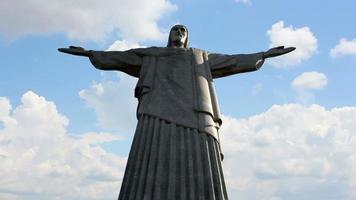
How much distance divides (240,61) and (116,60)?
326 cm

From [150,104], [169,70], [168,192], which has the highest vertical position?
[169,70]

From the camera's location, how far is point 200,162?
1362 cm

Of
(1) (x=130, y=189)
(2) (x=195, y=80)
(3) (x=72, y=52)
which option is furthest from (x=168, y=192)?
(3) (x=72, y=52)

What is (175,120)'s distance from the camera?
1414 centimetres

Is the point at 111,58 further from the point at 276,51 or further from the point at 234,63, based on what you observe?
the point at 276,51

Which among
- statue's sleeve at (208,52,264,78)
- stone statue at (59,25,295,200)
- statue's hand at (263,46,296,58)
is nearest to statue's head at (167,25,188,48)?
stone statue at (59,25,295,200)

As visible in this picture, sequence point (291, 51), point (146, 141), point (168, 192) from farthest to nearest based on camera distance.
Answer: point (291, 51) < point (146, 141) < point (168, 192)

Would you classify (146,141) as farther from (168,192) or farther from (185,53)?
(185,53)

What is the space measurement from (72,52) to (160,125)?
124 inches

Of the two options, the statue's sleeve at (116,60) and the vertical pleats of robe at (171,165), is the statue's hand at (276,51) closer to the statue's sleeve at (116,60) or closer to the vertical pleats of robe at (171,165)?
the vertical pleats of robe at (171,165)

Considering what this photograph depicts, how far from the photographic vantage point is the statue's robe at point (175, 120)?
13336mm

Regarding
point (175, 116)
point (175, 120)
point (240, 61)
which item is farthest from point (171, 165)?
point (240, 61)

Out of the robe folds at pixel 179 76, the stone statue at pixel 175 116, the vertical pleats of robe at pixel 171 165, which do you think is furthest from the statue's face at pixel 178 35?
the vertical pleats of robe at pixel 171 165

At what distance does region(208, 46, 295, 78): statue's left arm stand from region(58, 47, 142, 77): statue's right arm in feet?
6.62
